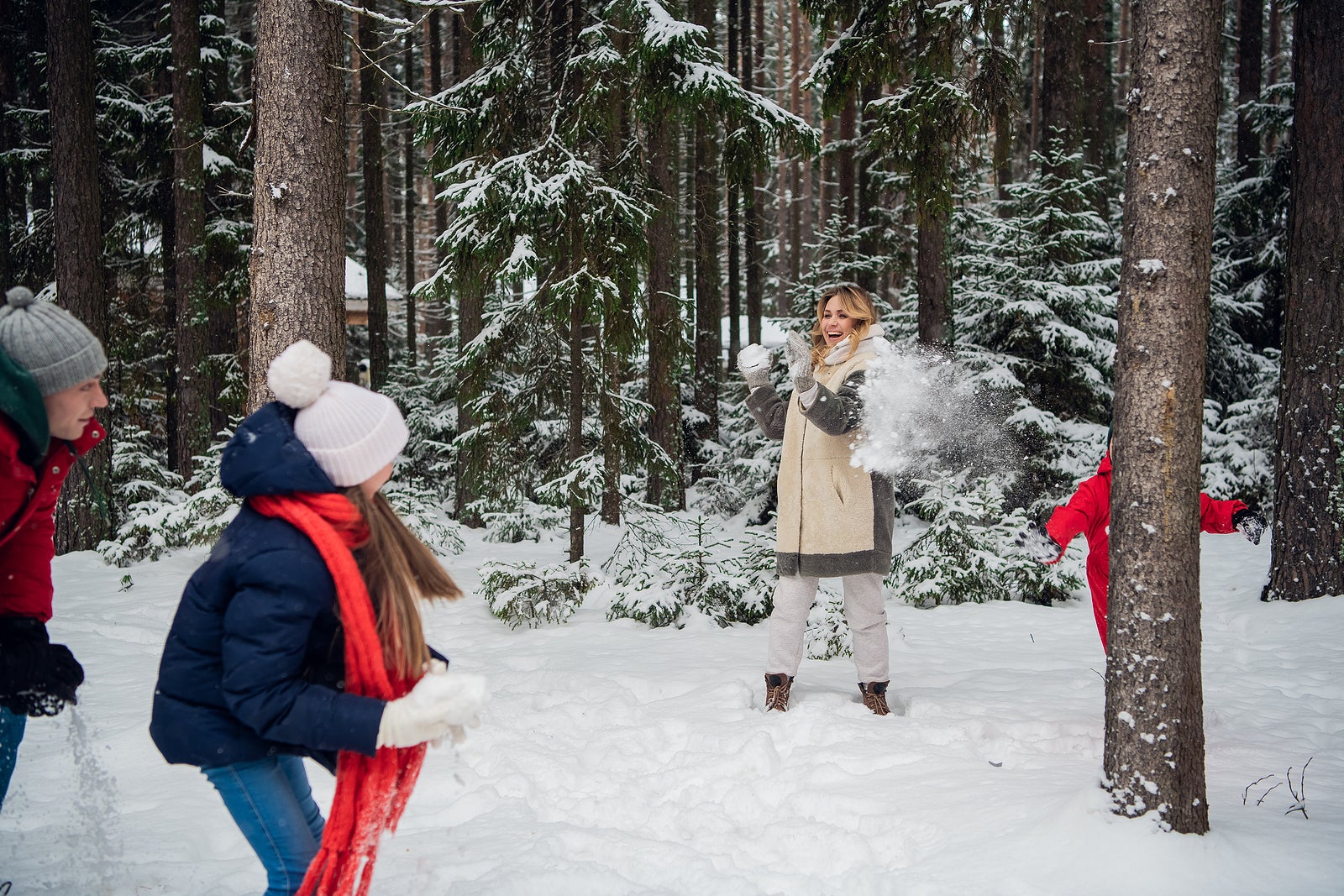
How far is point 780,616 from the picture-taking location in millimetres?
4555

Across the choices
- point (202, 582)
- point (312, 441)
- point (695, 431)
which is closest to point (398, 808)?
point (202, 582)

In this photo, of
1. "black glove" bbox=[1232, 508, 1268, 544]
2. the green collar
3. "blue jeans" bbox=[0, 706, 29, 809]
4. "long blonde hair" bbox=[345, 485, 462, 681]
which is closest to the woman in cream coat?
"black glove" bbox=[1232, 508, 1268, 544]

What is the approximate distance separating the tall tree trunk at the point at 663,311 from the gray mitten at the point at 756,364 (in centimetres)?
390

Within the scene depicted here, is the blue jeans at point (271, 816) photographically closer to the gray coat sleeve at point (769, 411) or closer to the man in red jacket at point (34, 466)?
the man in red jacket at point (34, 466)

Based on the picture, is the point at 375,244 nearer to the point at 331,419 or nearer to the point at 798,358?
the point at 798,358

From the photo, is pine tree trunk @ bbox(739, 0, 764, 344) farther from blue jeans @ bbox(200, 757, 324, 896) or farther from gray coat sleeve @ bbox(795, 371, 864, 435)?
blue jeans @ bbox(200, 757, 324, 896)

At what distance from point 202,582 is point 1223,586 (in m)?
8.67

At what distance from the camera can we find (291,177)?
15.9 ft

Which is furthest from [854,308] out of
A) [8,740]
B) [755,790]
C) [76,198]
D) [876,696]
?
[76,198]

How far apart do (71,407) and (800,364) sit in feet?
9.80

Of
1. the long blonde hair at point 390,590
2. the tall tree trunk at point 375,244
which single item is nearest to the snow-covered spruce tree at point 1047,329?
the long blonde hair at point 390,590

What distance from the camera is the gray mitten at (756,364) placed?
14.6 ft

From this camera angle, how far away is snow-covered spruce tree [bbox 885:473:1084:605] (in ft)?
25.7

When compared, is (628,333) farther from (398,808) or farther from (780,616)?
(398,808)
